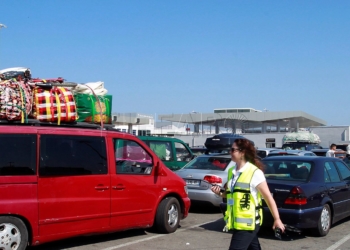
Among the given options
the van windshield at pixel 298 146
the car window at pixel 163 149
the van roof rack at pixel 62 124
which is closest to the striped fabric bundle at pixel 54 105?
the van roof rack at pixel 62 124

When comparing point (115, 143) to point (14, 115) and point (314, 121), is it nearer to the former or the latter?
point (14, 115)

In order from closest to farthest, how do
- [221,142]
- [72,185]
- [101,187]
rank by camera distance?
[72,185] < [101,187] < [221,142]

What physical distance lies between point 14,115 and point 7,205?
1.27m

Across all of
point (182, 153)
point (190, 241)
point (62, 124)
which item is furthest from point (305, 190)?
point (182, 153)

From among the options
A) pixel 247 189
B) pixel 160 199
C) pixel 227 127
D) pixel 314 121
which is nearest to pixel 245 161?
pixel 247 189

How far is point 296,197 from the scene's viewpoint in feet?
26.3

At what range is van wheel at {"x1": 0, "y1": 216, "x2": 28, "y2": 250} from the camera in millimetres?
6289

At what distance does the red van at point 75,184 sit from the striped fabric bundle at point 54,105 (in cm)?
18

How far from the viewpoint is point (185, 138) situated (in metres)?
47.3

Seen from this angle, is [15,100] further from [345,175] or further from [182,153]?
[182,153]

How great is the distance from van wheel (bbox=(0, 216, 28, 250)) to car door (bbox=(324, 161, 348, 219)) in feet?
17.8

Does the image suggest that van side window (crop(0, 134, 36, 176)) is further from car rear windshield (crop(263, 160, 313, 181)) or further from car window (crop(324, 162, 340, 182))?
car window (crop(324, 162, 340, 182))

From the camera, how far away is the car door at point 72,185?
6734 millimetres

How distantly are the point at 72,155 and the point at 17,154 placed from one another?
0.89 metres
